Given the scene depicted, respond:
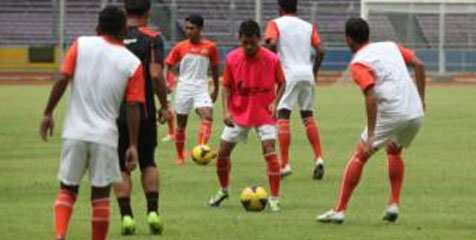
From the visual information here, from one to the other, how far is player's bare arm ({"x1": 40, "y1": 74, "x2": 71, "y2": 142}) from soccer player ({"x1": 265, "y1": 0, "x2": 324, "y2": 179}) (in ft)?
23.4

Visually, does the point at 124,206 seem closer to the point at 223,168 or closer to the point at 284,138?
the point at 223,168

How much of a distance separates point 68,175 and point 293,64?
302 inches

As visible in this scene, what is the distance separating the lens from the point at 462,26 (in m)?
58.4

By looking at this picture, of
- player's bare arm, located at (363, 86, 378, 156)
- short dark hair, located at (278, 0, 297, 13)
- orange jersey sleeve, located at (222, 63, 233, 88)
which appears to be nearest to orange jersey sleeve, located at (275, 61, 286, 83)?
orange jersey sleeve, located at (222, 63, 233, 88)

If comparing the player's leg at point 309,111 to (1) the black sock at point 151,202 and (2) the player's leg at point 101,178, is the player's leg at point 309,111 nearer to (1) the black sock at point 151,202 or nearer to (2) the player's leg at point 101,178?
(1) the black sock at point 151,202

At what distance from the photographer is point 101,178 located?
1064 cm

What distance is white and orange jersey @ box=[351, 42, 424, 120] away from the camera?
504 inches

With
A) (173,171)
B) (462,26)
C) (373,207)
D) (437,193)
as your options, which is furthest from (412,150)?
(462,26)

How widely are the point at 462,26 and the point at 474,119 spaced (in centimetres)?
2887

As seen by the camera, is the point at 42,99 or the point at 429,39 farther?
the point at 429,39

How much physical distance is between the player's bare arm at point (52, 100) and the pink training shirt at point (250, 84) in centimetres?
404

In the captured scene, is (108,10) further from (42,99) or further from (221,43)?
(221,43)

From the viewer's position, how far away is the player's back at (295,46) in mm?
17797

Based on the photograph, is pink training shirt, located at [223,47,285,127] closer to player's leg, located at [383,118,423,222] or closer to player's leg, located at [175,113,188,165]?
player's leg, located at [383,118,423,222]
